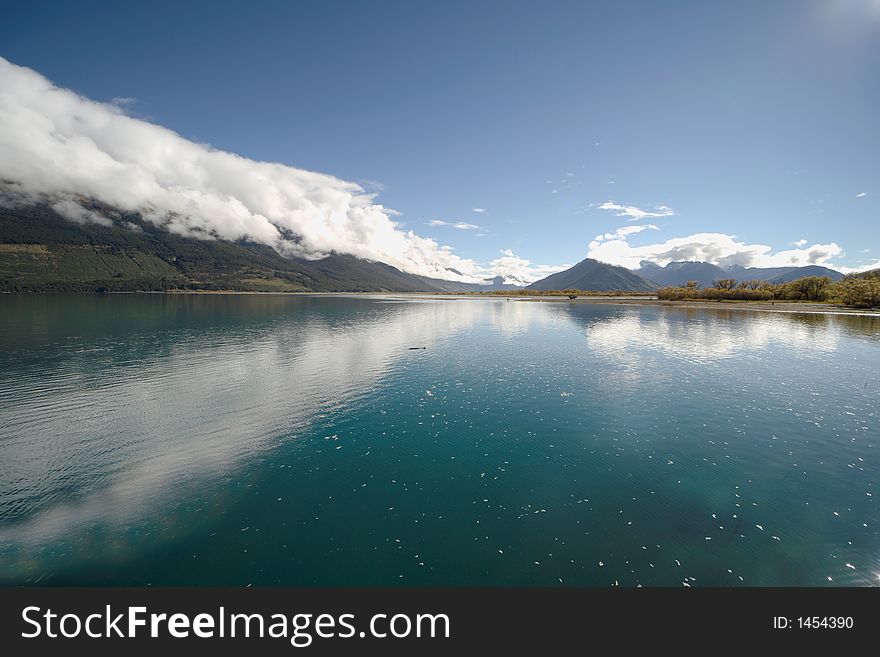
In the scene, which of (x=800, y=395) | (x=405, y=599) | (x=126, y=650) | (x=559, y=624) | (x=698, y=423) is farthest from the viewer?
(x=800, y=395)

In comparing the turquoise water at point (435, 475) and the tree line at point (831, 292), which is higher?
the tree line at point (831, 292)

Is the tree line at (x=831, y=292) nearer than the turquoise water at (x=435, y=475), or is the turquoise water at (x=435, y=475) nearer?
the turquoise water at (x=435, y=475)

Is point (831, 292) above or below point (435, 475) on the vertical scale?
above

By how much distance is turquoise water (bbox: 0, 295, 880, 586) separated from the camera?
15008 millimetres

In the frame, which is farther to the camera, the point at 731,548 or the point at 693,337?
the point at 693,337

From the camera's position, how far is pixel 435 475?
888 inches

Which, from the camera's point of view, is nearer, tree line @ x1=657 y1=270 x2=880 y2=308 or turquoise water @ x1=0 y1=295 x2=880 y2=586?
turquoise water @ x1=0 y1=295 x2=880 y2=586

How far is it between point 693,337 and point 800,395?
152 feet

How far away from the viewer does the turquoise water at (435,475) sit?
1501 centimetres

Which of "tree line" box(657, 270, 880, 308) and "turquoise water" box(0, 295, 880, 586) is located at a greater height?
"tree line" box(657, 270, 880, 308)

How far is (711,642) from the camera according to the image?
12.5m

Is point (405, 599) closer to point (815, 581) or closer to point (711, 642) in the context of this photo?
point (711, 642)

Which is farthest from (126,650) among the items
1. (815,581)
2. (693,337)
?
(693,337)

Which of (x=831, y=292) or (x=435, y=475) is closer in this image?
(x=435, y=475)
